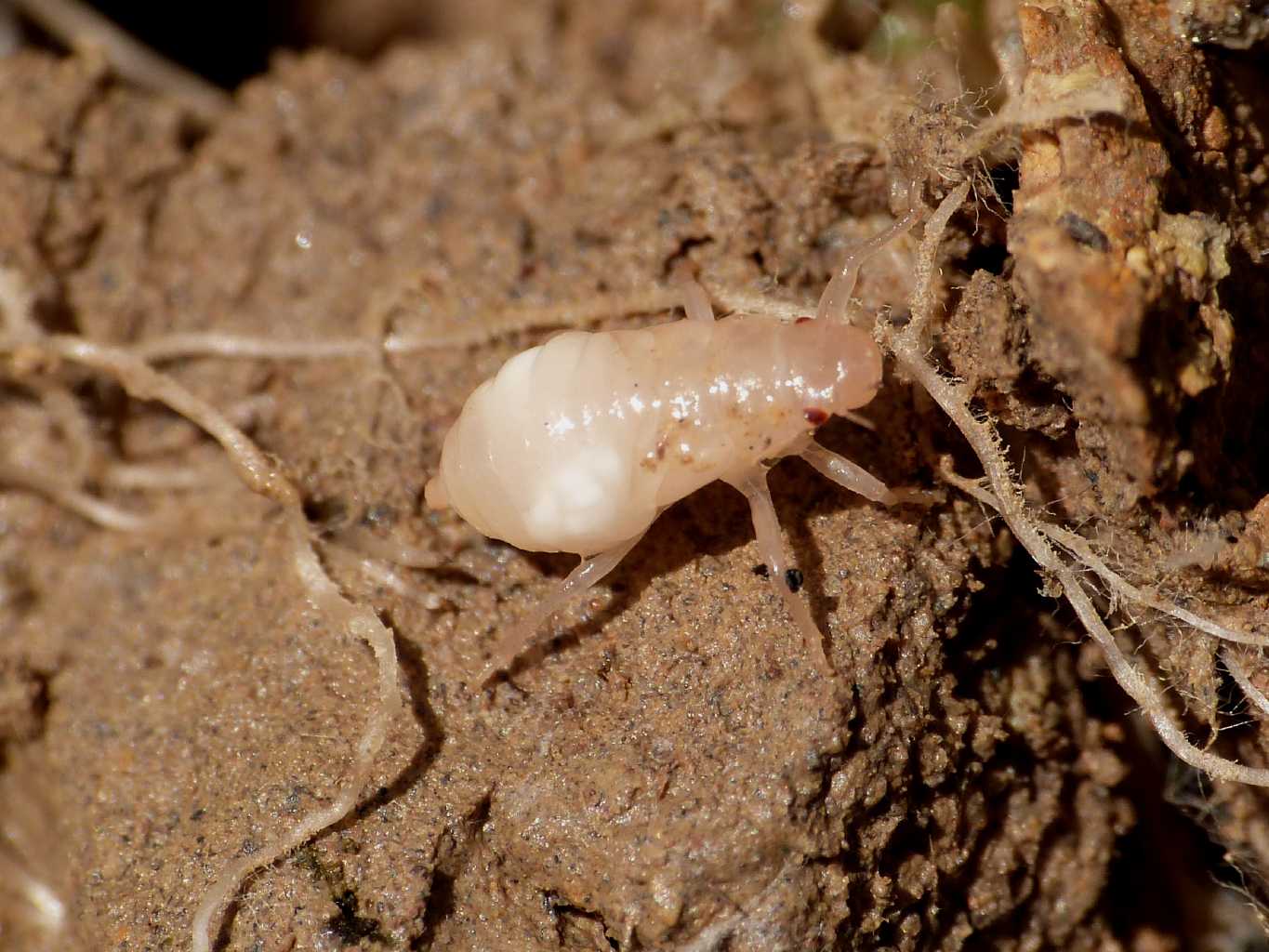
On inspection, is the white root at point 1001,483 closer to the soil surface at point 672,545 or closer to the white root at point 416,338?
the soil surface at point 672,545

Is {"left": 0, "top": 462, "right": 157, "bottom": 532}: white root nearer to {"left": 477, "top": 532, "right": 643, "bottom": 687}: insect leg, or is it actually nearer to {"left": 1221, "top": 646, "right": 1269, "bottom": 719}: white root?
{"left": 477, "top": 532, "right": 643, "bottom": 687}: insect leg

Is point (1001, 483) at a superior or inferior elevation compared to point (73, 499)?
superior

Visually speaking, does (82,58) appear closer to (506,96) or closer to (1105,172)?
(506,96)

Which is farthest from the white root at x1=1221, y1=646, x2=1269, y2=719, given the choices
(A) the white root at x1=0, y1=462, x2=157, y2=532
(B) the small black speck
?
(A) the white root at x1=0, y1=462, x2=157, y2=532

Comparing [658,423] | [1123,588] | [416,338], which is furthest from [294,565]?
[1123,588]

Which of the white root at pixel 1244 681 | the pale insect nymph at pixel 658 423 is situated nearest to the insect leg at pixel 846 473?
the pale insect nymph at pixel 658 423

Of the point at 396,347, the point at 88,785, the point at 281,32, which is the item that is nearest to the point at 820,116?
the point at 396,347

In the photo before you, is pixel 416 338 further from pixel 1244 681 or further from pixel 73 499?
pixel 1244 681
